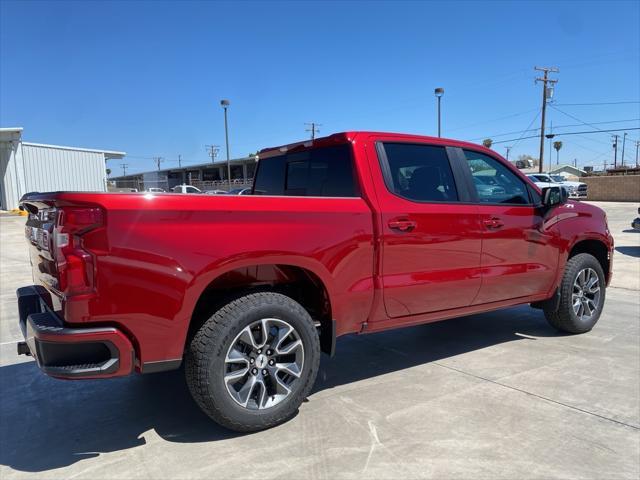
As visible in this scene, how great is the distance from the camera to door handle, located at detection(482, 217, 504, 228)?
168 inches

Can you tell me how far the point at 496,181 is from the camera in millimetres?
4621

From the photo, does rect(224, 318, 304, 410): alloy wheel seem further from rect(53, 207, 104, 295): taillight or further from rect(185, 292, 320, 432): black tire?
rect(53, 207, 104, 295): taillight

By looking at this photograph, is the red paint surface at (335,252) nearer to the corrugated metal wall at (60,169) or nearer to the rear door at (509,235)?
the rear door at (509,235)

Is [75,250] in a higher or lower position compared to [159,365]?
higher

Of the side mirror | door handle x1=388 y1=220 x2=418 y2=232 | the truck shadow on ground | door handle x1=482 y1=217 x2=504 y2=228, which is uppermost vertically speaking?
the side mirror

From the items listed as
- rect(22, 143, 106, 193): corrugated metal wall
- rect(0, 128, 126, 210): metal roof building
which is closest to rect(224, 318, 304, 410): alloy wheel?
rect(22, 143, 106, 193): corrugated metal wall

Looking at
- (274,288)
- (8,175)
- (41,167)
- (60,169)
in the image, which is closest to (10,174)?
(8,175)

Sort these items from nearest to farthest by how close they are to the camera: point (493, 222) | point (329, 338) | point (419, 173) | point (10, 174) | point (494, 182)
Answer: point (329, 338)
point (419, 173)
point (493, 222)
point (494, 182)
point (10, 174)

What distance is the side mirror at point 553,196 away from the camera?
4.75 metres

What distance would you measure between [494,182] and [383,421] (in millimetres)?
2464

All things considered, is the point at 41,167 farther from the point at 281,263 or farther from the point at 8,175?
the point at 281,263

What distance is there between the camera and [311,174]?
4.22 m

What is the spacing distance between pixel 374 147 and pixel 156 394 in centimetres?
255

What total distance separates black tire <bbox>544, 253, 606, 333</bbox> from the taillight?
441 centimetres
